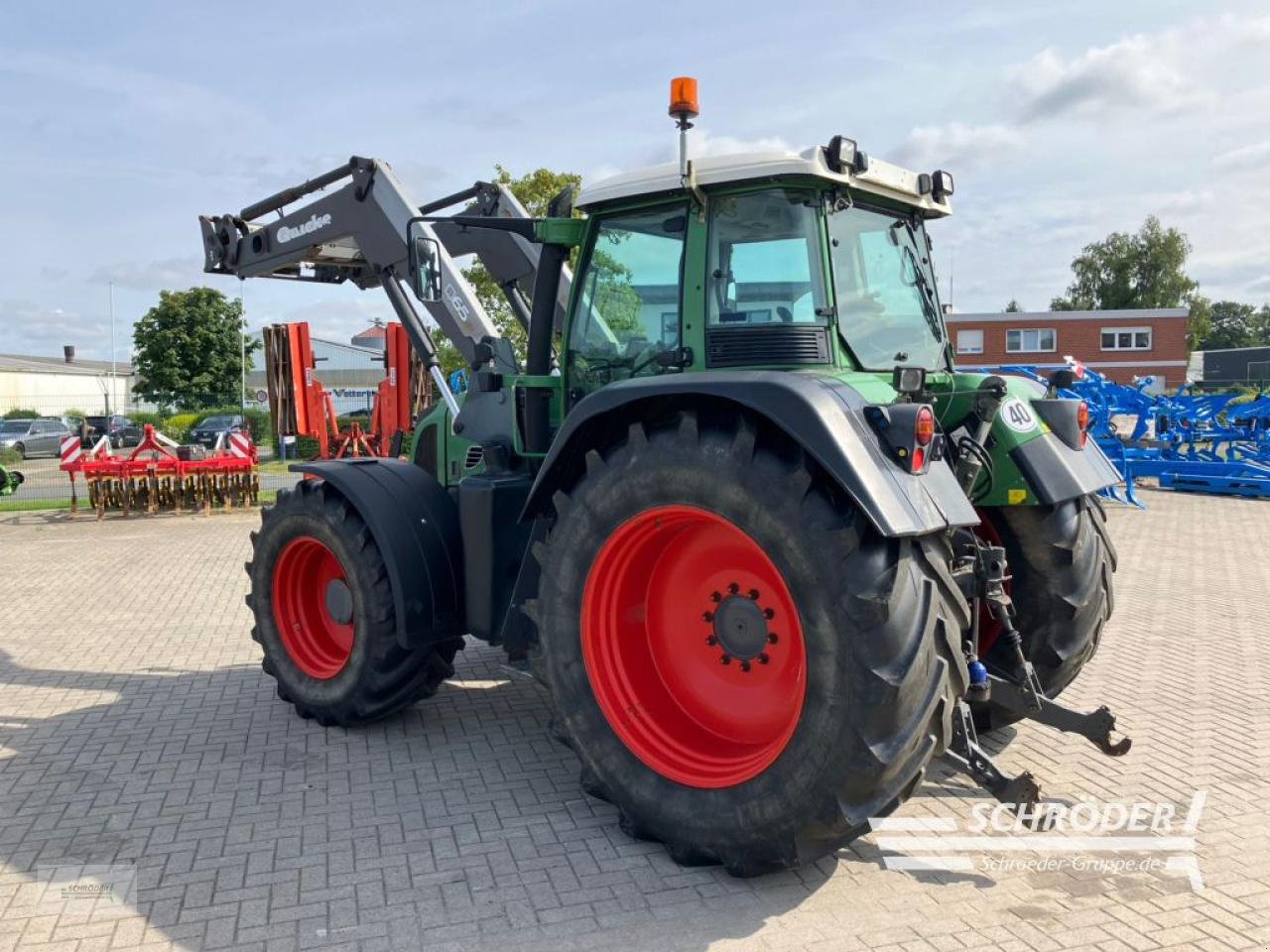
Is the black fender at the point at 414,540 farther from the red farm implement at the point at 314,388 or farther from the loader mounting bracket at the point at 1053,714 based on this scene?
the red farm implement at the point at 314,388

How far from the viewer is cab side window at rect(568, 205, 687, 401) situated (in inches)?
162

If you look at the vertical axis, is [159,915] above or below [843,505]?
below

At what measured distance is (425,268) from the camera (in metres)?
5.39

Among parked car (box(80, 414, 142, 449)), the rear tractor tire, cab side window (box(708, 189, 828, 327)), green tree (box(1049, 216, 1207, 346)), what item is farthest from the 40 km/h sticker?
green tree (box(1049, 216, 1207, 346))

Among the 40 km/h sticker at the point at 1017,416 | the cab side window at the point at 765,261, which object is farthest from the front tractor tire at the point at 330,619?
the 40 km/h sticker at the point at 1017,416

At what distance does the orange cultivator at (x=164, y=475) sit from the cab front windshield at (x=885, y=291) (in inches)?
499

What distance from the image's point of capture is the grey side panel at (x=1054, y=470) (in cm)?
420

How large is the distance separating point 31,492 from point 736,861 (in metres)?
19.3

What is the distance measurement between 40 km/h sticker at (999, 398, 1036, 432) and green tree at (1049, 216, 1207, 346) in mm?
56319

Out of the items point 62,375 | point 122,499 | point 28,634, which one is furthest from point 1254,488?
point 62,375

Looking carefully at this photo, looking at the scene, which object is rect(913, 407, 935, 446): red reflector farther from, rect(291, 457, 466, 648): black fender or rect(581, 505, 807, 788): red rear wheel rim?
rect(291, 457, 466, 648): black fender

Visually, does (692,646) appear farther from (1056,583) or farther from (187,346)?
(187,346)

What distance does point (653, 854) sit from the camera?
12.2 ft

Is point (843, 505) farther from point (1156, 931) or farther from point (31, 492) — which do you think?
point (31, 492)
